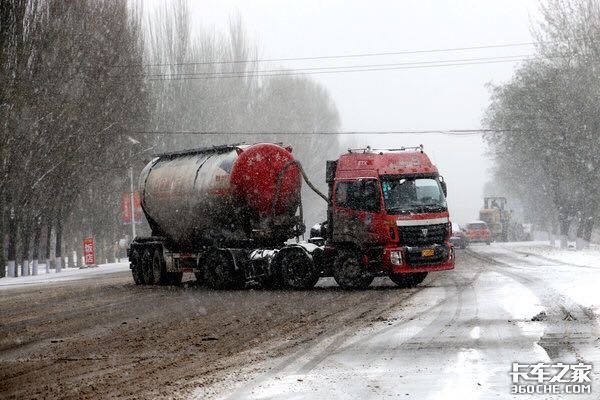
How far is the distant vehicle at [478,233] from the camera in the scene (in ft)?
221

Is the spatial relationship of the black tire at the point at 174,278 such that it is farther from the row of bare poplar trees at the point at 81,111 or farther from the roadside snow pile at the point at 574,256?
the roadside snow pile at the point at 574,256

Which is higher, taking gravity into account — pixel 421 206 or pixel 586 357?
pixel 421 206

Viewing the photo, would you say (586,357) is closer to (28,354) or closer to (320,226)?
(28,354)

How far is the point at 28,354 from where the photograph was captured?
13.4 meters

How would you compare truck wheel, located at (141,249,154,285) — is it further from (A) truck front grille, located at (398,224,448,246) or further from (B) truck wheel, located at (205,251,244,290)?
(A) truck front grille, located at (398,224,448,246)

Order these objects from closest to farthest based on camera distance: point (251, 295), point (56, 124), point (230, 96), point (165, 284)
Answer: point (251, 295) < point (165, 284) < point (56, 124) < point (230, 96)

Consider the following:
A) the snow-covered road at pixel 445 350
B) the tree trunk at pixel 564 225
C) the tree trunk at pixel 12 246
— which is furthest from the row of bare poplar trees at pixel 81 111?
the tree trunk at pixel 564 225

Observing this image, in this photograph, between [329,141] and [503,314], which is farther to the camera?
[329,141]

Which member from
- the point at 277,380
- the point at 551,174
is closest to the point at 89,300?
the point at 277,380

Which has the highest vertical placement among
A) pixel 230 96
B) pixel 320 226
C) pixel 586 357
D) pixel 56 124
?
pixel 230 96

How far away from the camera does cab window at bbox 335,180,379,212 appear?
76.3 feet

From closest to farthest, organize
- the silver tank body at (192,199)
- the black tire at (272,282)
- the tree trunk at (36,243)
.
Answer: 1. the black tire at (272,282)
2. the silver tank body at (192,199)
3. the tree trunk at (36,243)

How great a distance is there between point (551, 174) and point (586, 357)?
48767mm

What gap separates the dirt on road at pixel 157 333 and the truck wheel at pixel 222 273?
0.40 metres
